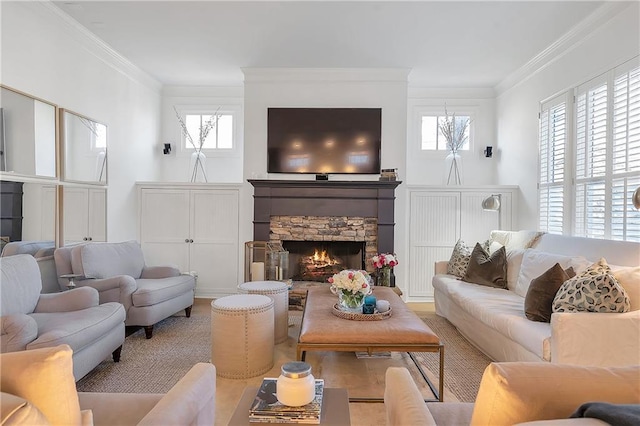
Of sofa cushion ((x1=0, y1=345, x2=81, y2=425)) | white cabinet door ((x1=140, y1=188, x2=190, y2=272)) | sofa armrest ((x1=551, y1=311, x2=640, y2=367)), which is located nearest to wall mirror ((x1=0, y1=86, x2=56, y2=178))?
white cabinet door ((x1=140, y1=188, x2=190, y2=272))

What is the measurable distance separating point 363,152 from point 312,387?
3659 mm

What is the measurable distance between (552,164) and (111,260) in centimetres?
467

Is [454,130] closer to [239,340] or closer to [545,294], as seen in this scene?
[545,294]

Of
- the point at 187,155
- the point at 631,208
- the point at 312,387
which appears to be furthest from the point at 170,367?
the point at 631,208

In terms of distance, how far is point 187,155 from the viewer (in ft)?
18.0

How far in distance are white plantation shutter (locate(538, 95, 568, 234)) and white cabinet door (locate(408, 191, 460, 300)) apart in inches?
39.5

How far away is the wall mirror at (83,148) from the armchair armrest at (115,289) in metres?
1.02

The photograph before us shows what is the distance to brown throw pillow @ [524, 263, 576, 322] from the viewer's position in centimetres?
259

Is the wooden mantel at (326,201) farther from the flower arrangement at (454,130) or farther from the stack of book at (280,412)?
the stack of book at (280,412)

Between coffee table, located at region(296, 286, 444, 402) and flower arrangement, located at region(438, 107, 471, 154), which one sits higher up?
flower arrangement, located at region(438, 107, 471, 154)

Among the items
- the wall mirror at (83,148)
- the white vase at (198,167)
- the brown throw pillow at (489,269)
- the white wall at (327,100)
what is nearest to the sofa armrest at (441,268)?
the brown throw pillow at (489,269)

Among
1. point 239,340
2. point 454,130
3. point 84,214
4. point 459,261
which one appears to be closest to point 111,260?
point 84,214

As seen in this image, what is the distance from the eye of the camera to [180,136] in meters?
5.50

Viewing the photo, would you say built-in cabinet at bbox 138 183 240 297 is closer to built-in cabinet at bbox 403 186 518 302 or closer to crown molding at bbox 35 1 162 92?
crown molding at bbox 35 1 162 92
